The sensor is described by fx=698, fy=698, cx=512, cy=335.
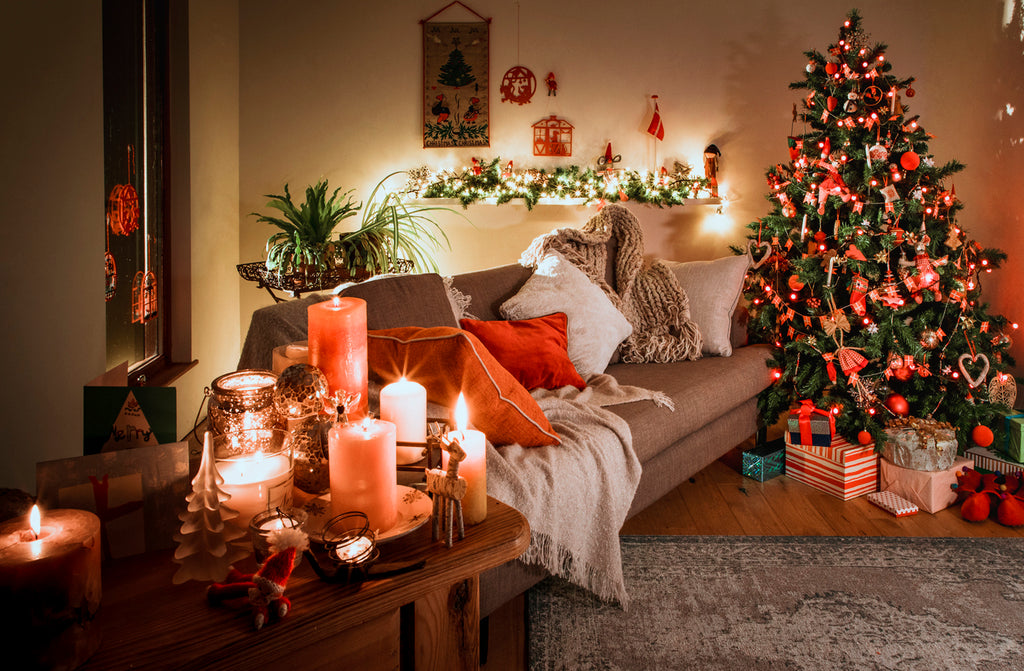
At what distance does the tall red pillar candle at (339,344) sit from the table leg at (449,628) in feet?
1.03

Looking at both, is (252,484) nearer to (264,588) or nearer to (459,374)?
(264,588)

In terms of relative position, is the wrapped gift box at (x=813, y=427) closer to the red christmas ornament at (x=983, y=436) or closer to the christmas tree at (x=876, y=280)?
the christmas tree at (x=876, y=280)

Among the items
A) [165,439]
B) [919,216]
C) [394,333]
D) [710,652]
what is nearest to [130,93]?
[394,333]

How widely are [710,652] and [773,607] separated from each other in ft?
0.96

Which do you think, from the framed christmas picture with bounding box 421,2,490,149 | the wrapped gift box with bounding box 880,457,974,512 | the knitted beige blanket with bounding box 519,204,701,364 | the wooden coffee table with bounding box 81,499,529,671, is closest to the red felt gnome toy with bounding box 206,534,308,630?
the wooden coffee table with bounding box 81,499,529,671

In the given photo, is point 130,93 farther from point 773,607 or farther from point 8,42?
point 773,607

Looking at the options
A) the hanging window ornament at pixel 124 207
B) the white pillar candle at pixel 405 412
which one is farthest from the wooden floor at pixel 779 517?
the hanging window ornament at pixel 124 207

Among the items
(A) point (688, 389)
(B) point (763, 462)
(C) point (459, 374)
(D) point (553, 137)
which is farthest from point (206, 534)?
(D) point (553, 137)

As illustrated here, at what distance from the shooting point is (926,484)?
8.13 ft

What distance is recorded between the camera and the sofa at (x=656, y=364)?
1889 millimetres

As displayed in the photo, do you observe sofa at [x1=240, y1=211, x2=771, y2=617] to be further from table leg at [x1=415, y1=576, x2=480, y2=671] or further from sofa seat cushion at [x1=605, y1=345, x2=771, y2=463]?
table leg at [x1=415, y1=576, x2=480, y2=671]

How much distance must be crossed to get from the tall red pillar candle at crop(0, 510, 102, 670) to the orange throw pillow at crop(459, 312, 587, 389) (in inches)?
64.6

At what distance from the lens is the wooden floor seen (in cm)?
231

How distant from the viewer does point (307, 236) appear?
3371mm
